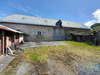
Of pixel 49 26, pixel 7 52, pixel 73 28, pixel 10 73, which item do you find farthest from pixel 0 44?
pixel 73 28

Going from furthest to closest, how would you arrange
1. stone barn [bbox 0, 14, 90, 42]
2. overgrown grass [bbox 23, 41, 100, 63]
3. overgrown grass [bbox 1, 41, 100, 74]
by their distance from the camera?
stone barn [bbox 0, 14, 90, 42] < overgrown grass [bbox 23, 41, 100, 63] < overgrown grass [bbox 1, 41, 100, 74]

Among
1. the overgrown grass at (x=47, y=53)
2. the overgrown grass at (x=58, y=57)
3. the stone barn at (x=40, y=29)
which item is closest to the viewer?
the overgrown grass at (x=58, y=57)

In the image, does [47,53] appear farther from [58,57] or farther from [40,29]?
[40,29]

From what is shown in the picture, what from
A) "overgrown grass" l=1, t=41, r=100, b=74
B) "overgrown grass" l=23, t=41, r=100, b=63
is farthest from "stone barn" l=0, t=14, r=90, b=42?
"overgrown grass" l=1, t=41, r=100, b=74

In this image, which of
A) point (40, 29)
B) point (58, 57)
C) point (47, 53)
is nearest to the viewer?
point (58, 57)

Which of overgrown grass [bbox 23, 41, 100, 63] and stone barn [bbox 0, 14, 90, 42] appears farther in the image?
stone barn [bbox 0, 14, 90, 42]

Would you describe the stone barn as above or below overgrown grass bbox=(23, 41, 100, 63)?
above

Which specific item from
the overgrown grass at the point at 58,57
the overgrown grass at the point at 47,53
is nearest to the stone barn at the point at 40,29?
the overgrown grass at the point at 47,53

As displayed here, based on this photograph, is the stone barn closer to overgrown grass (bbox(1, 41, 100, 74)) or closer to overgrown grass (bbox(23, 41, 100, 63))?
overgrown grass (bbox(23, 41, 100, 63))

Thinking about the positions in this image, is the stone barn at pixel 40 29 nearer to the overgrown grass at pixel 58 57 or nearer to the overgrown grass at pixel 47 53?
the overgrown grass at pixel 47 53

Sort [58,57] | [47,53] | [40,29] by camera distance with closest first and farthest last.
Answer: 1. [58,57]
2. [47,53]
3. [40,29]

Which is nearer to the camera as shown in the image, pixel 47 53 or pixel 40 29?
pixel 47 53

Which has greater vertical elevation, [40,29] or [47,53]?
[40,29]

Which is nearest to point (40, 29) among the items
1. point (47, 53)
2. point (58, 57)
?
point (47, 53)
